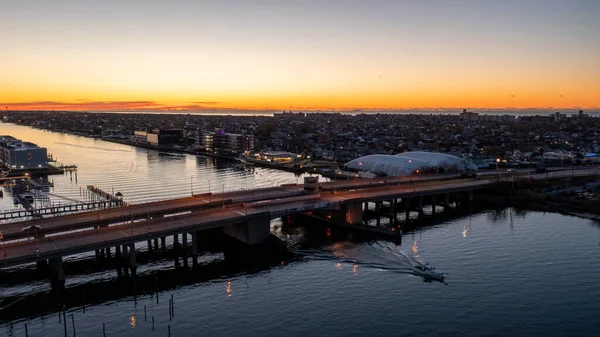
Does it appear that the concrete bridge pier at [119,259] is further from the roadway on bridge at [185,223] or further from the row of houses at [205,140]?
the row of houses at [205,140]

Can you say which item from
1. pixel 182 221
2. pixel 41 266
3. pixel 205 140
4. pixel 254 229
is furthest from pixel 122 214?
pixel 205 140

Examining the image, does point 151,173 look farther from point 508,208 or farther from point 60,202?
point 508,208

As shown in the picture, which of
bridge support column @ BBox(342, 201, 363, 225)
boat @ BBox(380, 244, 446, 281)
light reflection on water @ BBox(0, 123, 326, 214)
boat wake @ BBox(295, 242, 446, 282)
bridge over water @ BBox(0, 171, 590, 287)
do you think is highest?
bridge over water @ BBox(0, 171, 590, 287)

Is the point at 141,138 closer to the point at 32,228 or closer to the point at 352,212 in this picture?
the point at 352,212

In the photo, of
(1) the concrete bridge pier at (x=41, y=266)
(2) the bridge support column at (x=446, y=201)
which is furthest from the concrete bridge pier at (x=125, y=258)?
(2) the bridge support column at (x=446, y=201)

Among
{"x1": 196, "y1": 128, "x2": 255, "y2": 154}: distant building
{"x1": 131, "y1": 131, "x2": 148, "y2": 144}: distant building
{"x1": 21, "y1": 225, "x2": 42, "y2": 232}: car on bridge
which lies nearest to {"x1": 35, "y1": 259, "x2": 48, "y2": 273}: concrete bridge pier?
{"x1": 21, "y1": 225, "x2": 42, "y2": 232}: car on bridge

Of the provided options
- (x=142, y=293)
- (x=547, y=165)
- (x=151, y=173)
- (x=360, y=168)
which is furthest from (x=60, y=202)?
(x=547, y=165)

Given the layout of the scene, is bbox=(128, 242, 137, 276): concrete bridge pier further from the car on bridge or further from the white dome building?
the white dome building
